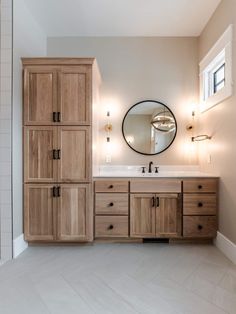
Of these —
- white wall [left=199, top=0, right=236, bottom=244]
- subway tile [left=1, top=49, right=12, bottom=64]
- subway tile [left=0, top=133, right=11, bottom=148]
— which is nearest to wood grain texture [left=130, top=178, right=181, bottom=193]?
white wall [left=199, top=0, right=236, bottom=244]

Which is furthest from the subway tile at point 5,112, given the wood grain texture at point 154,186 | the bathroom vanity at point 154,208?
the wood grain texture at point 154,186

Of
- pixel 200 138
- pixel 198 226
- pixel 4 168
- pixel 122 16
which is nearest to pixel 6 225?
pixel 4 168

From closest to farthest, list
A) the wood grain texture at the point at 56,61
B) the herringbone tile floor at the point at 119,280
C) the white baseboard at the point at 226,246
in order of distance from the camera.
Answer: the herringbone tile floor at the point at 119,280, the white baseboard at the point at 226,246, the wood grain texture at the point at 56,61

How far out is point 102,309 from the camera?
5.81ft

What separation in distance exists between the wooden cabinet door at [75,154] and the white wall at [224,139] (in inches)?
60.9

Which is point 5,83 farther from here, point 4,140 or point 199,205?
point 199,205

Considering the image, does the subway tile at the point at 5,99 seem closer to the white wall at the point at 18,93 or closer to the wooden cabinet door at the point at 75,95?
the white wall at the point at 18,93

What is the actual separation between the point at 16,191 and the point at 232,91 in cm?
256

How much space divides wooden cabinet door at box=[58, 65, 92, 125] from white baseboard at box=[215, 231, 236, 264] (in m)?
2.03

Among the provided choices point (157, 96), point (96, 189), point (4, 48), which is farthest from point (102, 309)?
point (157, 96)

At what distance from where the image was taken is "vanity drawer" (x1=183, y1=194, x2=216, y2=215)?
301cm

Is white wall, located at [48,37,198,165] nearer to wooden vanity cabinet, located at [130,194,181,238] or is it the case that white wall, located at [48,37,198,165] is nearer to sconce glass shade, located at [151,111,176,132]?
sconce glass shade, located at [151,111,176,132]

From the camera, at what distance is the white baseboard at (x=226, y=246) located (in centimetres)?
255

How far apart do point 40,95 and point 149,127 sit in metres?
1.61
